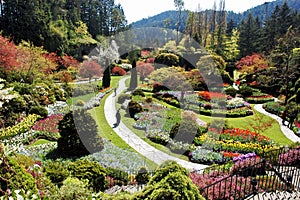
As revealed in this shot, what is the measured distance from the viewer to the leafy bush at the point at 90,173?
23.8 ft

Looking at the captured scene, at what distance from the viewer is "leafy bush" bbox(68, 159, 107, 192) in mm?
7267

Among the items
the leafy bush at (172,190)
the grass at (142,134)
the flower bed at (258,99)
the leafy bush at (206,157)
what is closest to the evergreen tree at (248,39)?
the flower bed at (258,99)

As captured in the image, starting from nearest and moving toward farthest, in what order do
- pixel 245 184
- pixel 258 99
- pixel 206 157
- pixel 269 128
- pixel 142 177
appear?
1. pixel 245 184
2. pixel 142 177
3. pixel 206 157
4. pixel 269 128
5. pixel 258 99

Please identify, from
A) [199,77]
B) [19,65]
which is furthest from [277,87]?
[19,65]

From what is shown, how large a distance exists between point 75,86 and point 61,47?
45.0 ft

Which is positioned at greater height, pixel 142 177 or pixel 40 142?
pixel 142 177

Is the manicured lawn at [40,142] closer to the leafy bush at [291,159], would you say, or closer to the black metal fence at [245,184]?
the black metal fence at [245,184]

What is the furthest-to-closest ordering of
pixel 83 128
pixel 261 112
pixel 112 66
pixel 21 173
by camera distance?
pixel 112 66 → pixel 261 112 → pixel 83 128 → pixel 21 173

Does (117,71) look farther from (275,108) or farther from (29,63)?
(275,108)

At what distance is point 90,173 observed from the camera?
24.0ft

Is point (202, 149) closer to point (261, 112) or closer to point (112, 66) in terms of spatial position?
point (261, 112)

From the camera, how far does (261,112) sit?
19141 mm

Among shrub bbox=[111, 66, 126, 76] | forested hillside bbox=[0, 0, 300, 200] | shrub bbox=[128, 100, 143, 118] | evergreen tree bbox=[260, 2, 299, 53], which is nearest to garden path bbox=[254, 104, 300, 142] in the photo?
Result: forested hillside bbox=[0, 0, 300, 200]

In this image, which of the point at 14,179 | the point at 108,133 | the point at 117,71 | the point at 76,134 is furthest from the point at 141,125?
the point at 117,71
